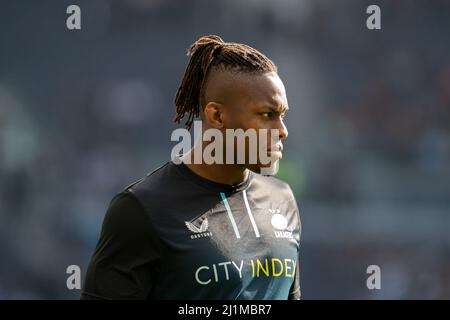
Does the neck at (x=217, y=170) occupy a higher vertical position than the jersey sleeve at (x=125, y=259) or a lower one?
higher

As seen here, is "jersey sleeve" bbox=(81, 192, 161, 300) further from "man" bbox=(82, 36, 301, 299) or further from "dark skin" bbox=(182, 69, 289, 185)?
"dark skin" bbox=(182, 69, 289, 185)

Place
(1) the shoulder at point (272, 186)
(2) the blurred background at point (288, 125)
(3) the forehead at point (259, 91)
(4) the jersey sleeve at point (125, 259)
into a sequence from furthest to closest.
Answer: (2) the blurred background at point (288, 125) → (1) the shoulder at point (272, 186) → (3) the forehead at point (259, 91) → (4) the jersey sleeve at point (125, 259)

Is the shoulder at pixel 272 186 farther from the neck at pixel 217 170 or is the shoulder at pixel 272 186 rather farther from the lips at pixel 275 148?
the lips at pixel 275 148

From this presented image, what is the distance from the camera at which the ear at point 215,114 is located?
2.85 metres

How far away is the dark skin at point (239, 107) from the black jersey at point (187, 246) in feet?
0.21

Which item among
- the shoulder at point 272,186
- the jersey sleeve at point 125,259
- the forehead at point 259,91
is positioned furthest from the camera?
the shoulder at point 272,186

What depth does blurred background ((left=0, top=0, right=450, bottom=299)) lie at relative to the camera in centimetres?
793

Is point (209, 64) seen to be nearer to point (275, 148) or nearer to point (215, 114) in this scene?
point (215, 114)

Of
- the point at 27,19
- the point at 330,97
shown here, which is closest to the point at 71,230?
the point at 27,19

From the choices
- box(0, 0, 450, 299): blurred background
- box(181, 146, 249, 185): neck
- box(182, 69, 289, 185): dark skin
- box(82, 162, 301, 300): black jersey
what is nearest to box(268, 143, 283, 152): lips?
box(182, 69, 289, 185): dark skin

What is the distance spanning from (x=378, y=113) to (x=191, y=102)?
20.3ft

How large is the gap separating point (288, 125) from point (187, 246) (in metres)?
5.87

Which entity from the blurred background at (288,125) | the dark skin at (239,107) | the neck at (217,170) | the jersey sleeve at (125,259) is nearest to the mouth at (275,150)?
the dark skin at (239,107)

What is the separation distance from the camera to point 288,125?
8.44 meters
